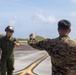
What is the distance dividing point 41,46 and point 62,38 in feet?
1.44

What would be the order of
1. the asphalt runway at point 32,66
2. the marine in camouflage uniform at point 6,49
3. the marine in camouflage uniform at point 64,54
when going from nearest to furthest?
the marine in camouflage uniform at point 64,54 → the marine in camouflage uniform at point 6,49 → the asphalt runway at point 32,66

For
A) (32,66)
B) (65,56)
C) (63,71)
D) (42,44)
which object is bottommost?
(32,66)

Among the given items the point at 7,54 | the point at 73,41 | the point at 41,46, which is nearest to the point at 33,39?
the point at 41,46

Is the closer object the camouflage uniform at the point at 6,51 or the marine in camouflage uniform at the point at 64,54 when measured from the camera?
the marine in camouflage uniform at the point at 64,54

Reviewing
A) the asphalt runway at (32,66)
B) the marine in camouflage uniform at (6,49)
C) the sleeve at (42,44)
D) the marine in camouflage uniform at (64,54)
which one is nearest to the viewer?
the marine in camouflage uniform at (64,54)

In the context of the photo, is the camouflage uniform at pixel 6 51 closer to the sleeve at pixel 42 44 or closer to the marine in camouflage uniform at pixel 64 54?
the sleeve at pixel 42 44

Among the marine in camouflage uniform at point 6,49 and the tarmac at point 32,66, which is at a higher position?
the marine in camouflage uniform at point 6,49

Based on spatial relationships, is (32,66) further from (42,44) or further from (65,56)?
(65,56)

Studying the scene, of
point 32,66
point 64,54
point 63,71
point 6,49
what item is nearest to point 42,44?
point 64,54

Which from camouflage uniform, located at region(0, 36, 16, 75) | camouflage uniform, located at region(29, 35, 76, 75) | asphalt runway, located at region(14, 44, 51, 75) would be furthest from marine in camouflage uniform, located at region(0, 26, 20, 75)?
camouflage uniform, located at region(29, 35, 76, 75)

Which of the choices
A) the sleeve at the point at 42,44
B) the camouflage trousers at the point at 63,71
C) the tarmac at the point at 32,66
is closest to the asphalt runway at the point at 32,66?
the tarmac at the point at 32,66

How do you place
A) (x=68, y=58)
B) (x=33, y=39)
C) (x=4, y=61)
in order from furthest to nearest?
1. (x=4, y=61)
2. (x=33, y=39)
3. (x=68, y=58)

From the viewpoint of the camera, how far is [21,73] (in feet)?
48.1

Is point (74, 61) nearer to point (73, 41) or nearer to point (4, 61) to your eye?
point (73, 41)
